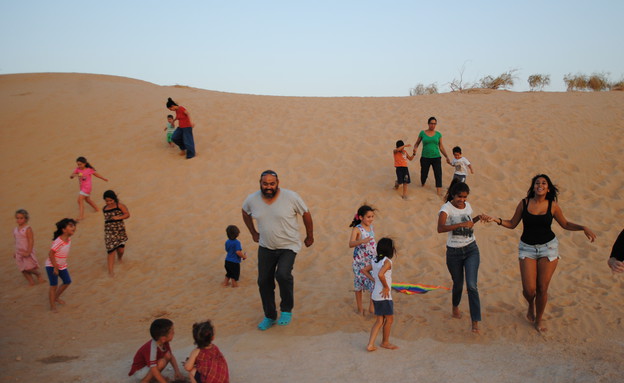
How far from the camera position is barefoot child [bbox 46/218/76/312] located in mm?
6562

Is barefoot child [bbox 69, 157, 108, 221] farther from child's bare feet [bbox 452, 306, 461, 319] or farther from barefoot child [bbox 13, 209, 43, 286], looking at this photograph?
child's bare feet [bbox 452, 306, 461, 319]

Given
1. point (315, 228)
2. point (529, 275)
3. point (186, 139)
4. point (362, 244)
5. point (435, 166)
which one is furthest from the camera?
point (186, 139)

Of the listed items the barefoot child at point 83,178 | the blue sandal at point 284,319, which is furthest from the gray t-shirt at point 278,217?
the barefoot child at point 83,178

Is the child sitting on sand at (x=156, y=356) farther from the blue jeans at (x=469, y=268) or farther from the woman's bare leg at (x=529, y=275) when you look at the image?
the woman's bare leg at (x=529, y=275)

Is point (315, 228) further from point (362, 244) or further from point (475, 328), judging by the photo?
point (475, 328)

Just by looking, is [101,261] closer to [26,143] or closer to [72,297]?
[72,297]

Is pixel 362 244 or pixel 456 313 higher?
pixel 362 244

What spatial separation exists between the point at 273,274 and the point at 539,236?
3.20m

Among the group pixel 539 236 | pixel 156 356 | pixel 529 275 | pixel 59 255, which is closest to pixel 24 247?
pixel 59 255

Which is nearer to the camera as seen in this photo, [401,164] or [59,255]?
[59,255]

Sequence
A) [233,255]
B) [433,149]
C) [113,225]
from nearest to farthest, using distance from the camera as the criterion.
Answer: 1. [233,255]
2. [113,225]
3. [433,149]

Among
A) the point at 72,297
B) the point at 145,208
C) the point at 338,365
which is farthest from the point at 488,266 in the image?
the point at 145,208

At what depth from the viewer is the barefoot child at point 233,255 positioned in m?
7.23

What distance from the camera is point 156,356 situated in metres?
4.41
